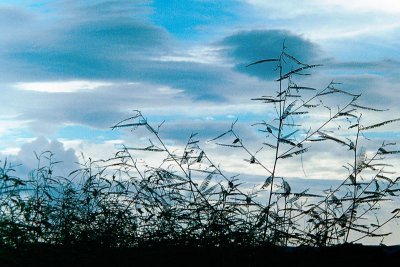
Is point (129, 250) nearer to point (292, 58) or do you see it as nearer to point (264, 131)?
point (264, 131)

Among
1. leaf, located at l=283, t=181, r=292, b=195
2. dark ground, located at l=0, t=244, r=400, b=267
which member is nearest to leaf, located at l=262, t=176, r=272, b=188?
leaf, located at l=283, t=181, r=292, b=195

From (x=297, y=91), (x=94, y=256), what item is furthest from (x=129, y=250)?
(x=297, y=91)

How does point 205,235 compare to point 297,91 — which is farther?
point 297,91

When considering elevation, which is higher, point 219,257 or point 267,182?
point 267,182

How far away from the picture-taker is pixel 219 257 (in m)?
4.38

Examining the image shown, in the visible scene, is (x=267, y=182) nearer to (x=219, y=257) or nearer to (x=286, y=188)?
(x=286, y=188)

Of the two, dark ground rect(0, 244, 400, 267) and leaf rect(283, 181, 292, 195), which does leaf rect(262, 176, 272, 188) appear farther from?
dark ground rect(0, 244, 400, 267)

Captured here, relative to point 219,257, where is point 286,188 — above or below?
above

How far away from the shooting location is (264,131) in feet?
16.3

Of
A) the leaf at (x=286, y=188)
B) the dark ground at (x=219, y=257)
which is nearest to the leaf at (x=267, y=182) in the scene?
the leaf at (x=286, y=188)

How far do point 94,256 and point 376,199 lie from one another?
7.91ft

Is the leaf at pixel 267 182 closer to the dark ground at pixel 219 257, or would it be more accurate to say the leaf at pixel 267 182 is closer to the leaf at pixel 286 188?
the leaf at pixel 286 188

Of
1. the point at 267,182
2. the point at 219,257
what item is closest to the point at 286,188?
the point at 267,182

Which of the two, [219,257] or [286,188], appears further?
[286,188]
